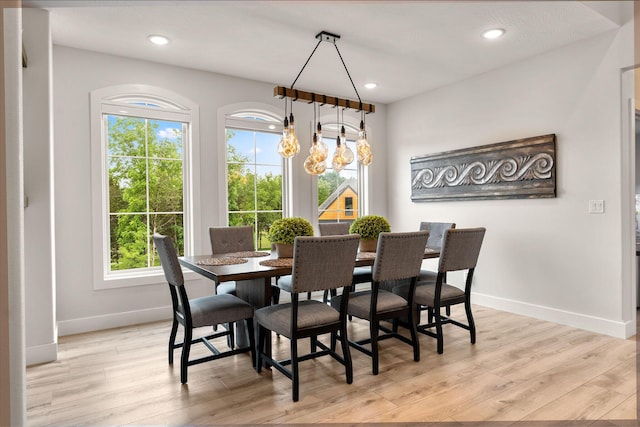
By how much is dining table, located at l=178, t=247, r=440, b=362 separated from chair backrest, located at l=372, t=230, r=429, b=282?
0.23 m

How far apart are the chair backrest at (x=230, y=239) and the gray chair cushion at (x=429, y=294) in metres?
1.55

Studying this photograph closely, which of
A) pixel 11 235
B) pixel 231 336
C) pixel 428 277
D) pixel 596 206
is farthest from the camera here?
pixel 428 277

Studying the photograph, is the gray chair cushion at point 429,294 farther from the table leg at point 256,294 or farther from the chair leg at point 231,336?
the chair leg at point 231,336

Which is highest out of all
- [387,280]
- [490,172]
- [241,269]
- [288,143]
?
[288,143]

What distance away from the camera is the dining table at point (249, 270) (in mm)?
2489

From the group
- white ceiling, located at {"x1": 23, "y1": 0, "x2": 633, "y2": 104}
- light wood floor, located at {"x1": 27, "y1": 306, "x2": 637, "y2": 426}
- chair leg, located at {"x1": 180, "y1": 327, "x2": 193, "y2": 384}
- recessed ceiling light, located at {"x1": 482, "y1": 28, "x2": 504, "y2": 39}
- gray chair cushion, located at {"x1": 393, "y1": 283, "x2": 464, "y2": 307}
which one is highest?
white ceiling, located at {"x1": 23, "y1": 0, "x2": 633, "y2": 104}

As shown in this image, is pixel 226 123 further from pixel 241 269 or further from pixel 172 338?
pixel 172 338

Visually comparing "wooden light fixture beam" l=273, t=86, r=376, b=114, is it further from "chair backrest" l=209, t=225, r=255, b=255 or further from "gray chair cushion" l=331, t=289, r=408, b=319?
"gray chair cushion" l=331, t=289, r=408, b=319

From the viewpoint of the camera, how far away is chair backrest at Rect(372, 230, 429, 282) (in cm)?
268

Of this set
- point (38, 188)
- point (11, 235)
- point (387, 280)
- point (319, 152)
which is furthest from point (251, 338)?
point (38, 188)

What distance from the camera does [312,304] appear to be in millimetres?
2674

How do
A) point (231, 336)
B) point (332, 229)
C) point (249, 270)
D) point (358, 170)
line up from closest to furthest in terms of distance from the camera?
point (249, 270) < point (231, 336) < point (332, 229) < point (358, 170)

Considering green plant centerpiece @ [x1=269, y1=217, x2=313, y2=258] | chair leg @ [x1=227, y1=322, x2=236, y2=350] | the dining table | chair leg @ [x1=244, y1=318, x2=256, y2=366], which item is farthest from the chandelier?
chair leg @ [x1=227, y1=322, x2=236, y2=350]

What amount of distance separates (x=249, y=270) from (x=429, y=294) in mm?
1530
